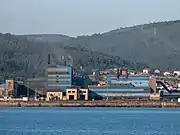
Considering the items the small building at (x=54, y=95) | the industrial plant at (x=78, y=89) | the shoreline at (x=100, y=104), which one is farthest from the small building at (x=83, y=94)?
the shoreline at (x=100, y=104)

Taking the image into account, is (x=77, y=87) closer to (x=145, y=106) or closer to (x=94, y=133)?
(x=145, y=106)

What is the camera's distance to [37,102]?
108188mm

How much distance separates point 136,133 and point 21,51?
141m

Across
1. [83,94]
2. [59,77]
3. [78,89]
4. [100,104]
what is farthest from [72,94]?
[59,77]

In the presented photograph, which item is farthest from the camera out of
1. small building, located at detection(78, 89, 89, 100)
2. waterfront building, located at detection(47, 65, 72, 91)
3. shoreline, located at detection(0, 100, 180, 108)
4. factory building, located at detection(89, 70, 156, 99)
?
waterfront building, located at detection(47, 65, 72, 91)

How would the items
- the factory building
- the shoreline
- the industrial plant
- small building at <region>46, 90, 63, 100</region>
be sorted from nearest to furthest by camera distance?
1. the shoreline
2. small building at <region>46, 90, 63, 100</region>
3. the industrial plant
4. the factory building

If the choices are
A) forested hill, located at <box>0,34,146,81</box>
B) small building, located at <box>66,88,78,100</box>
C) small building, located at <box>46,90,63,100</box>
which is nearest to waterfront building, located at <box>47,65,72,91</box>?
small building, located at <box>46,90,63,100</box>

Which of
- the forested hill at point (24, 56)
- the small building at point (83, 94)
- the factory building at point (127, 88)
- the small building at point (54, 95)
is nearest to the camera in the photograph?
the small building at point (83, 94)

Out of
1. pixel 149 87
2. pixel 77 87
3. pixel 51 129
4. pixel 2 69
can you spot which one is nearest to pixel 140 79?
pixel 149 87

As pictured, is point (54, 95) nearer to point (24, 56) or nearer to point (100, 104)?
point (100, 104)

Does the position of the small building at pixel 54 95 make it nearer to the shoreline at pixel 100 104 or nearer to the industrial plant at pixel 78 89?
the industrial plant at pixel 78 89

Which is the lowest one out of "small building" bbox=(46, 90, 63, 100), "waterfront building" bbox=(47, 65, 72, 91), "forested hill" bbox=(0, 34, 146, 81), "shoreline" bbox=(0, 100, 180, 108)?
"shoreline" bbox=(0, 100, 180, 108)

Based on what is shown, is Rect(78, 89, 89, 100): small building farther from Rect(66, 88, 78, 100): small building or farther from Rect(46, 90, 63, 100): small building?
Rect(46, 90, 63, 100): small building

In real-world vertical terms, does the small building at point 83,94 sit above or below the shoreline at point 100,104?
above
